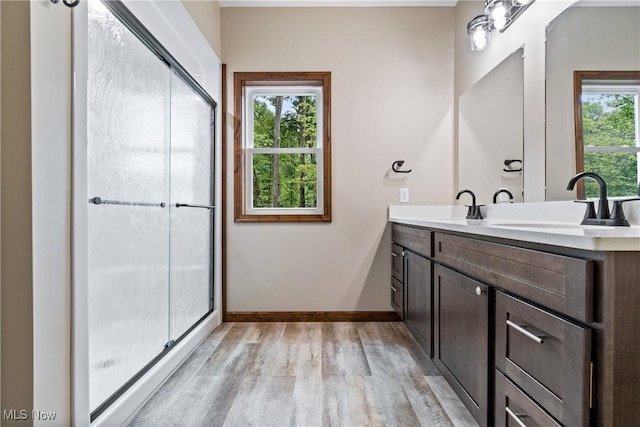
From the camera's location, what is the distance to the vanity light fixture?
2064mm

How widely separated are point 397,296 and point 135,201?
1.88 meters

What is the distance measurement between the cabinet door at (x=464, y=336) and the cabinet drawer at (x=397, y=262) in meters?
0.70

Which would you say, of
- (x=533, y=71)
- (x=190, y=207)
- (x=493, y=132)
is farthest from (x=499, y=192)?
(x=190, y=207)

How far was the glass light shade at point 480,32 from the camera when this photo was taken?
236 centimetres

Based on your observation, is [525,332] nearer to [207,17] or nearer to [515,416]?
[515,416]

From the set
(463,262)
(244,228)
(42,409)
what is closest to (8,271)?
(42,409)

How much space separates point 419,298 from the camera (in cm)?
215

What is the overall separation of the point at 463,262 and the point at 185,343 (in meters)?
1.67

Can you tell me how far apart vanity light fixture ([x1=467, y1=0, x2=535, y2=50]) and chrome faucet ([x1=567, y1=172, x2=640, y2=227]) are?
1.18 meters

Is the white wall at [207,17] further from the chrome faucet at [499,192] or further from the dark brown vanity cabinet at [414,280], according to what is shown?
the chrome faucet at [499,192]

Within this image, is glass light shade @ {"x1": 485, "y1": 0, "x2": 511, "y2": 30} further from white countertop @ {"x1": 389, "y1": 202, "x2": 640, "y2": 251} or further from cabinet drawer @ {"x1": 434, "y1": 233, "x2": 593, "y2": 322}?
cabinet drawer @ {"x1": 434, "y1": 233, "x2": 593, "y2": 322}

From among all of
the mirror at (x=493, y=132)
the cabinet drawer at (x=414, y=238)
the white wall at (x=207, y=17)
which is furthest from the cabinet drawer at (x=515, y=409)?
the white wall at (x=207, y=17)

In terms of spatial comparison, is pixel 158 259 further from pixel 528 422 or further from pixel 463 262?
pixel 528 422

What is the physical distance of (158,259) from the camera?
1892 mm
